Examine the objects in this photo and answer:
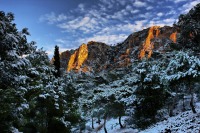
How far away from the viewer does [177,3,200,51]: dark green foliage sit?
96.9 ft

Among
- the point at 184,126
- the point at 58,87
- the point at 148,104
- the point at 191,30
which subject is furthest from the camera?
the point at 191,30

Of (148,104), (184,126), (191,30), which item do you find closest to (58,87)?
(148,104)

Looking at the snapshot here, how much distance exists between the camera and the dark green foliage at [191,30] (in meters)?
29.5

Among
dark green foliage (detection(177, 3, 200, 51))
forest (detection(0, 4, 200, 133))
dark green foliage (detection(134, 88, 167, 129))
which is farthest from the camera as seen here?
dark green foliage (detection(177, 3, 200, 51))

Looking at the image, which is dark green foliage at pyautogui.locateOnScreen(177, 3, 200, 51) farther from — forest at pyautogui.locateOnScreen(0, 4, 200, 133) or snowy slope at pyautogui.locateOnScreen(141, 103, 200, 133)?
snowy slope at pyautogui.locateOnScreen(141, 103, 200, 133)

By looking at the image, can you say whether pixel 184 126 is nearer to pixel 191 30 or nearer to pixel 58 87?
pixel 191 30

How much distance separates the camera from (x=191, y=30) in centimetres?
2967

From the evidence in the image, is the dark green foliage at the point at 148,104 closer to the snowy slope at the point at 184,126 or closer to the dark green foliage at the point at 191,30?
the snowy slope at the point at 184,126

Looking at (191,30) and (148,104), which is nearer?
(148,104)

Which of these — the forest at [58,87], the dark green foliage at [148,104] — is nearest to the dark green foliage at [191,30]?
the forest at [58,87]

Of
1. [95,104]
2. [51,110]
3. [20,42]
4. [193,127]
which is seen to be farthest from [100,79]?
[20,42]

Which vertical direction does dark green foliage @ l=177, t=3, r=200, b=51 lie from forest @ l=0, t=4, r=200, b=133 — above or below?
above

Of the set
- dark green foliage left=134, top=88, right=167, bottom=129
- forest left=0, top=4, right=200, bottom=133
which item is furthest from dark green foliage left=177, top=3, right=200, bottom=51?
dark green foliage left=134, top=88, right=167, bottom=129

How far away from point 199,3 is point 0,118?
26848 millimetres
